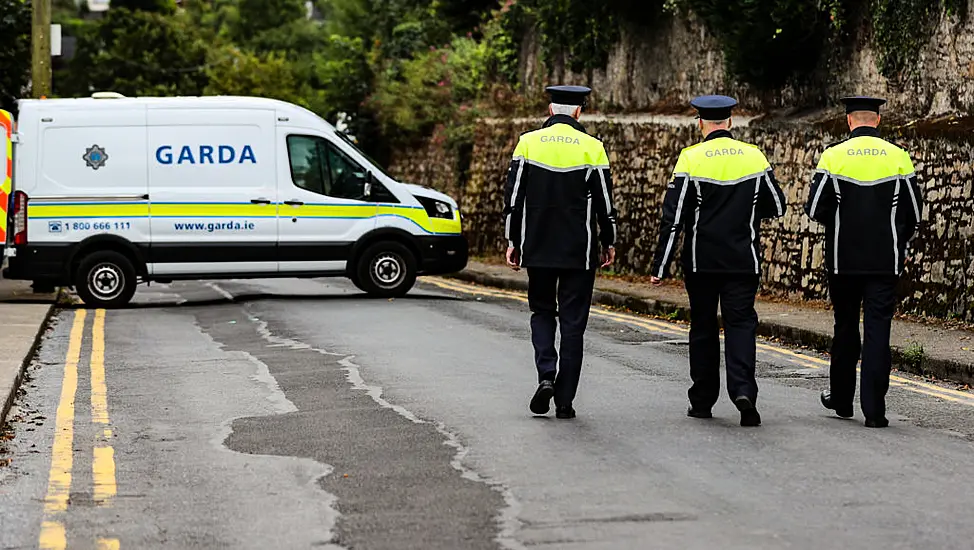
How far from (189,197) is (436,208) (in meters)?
3.05

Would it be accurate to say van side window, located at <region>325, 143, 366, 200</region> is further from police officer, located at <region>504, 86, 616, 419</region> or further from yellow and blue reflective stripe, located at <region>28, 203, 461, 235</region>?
police officer, located at <region>504, 86, 616, 419</region>

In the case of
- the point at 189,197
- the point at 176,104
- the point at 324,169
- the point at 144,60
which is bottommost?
the point at 189,197

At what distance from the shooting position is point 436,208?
19656 mm

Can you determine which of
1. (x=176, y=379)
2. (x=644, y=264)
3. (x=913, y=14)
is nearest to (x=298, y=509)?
(x=176, y=379)

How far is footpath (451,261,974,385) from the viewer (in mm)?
12195

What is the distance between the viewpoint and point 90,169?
18.2 meters

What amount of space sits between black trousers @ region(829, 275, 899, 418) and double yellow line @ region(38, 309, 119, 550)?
4.19 meters

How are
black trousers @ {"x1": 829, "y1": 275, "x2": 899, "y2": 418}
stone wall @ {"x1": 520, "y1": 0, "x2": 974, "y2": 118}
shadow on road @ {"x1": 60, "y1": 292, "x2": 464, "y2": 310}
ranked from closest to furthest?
1. black trousers @ {"x1": 829, "y1": 275, "x2": 899, "y2": 418}
2. stone wall @ {"x1": 520, "y1": 0, "x2": 974, "y2": 118}
3. shadow on road @ {"x1": 60, "y1": 292, "x2": 464, "y2": 310}

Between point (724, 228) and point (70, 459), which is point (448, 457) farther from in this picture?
point (724, 228)

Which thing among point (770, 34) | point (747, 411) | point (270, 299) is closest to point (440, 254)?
point (270, 299)

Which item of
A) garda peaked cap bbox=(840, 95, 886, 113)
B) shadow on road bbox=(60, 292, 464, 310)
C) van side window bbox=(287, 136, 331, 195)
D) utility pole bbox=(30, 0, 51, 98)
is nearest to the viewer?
garda peaked cap bbox=(840, 95, 886, 113)

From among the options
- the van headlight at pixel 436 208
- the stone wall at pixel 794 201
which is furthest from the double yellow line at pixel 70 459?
the stone wall at pixel 794 201

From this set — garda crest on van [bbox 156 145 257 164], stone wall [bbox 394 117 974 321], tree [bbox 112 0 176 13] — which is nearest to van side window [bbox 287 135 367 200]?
garda crest on van [bbox 156 145 257 164]

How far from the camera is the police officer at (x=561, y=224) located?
359 inches
